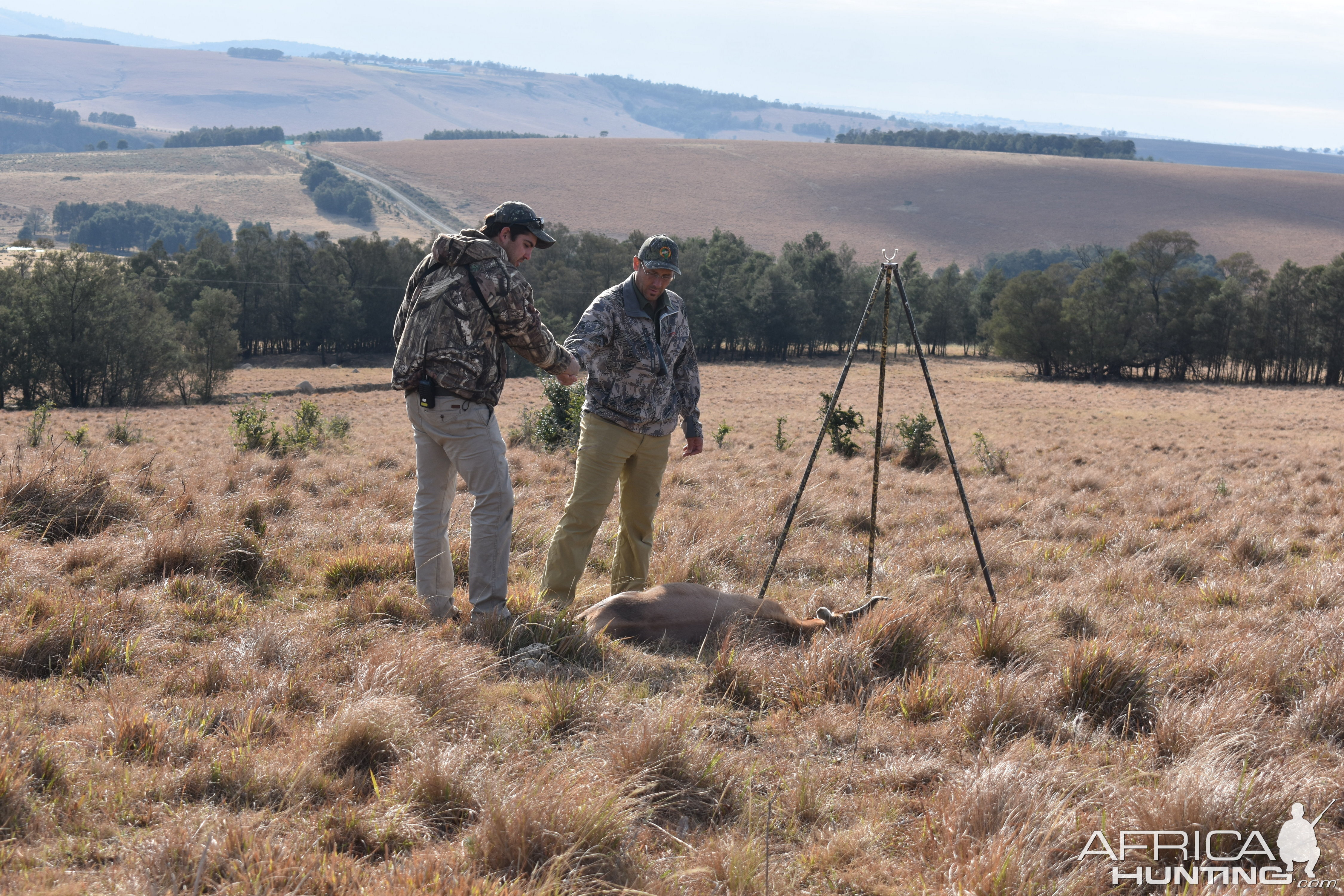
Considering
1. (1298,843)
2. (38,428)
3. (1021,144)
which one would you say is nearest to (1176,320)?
(38,428)

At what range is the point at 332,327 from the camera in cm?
7550

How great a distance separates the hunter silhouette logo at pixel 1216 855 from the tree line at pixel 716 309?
183ft

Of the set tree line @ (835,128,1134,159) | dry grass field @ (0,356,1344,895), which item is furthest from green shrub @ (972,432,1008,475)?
tree line @ (835,128,1134,159)

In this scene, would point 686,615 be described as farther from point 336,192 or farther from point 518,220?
point 336,192

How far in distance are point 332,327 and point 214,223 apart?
62561 millimetres

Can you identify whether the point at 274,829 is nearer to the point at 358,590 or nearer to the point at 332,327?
the point at 358,590

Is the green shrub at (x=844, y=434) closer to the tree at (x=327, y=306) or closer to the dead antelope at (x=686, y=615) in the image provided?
the dead antelope at (x=686, y=615)

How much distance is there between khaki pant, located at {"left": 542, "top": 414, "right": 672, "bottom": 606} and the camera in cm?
470

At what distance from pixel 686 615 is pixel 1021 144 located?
651ft

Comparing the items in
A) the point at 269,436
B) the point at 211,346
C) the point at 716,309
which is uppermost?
the point at 716,309

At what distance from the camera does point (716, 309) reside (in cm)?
7606

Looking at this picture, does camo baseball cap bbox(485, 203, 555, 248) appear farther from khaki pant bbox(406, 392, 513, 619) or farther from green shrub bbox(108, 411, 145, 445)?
green shrub bbox(108, 411, 145, 445)

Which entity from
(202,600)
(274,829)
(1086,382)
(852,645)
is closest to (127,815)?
(274,829)

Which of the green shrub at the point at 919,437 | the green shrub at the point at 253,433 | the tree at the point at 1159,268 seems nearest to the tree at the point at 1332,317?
the tree at the point at 1159,268
